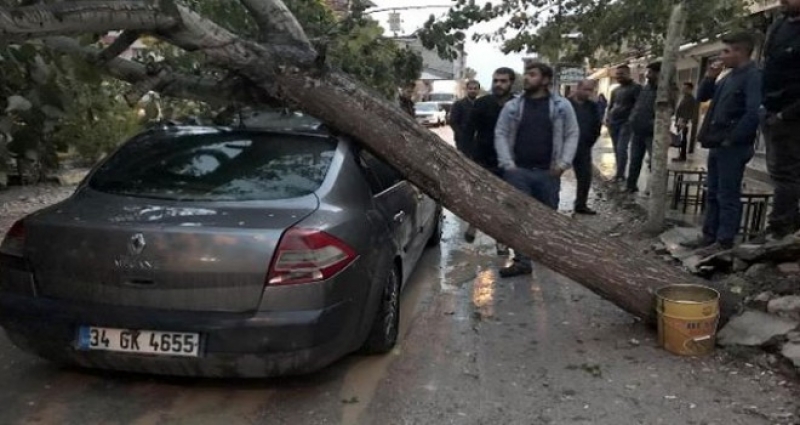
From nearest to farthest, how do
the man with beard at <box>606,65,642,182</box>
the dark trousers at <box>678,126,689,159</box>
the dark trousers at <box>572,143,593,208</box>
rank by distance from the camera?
the dark trousers at <box>572,143,593,208</box>, the man with beard at <box>606,65,642,182</box>, the dark trousers at <box>678,126,689,159</box>

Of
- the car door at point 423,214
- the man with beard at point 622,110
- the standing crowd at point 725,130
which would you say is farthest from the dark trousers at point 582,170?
the car door at point 423,214

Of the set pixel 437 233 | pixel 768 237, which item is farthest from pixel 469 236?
pixel 768 237

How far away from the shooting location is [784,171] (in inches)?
213

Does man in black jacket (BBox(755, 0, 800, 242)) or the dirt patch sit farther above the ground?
man in black jacket (BBox(755, 0, 800, 242))

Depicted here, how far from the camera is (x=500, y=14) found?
27.3ft

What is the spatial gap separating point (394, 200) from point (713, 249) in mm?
3009

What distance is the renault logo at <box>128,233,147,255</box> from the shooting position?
338cm

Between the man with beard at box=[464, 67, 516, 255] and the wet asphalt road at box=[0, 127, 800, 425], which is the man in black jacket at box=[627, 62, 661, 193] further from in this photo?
the wet asphalt road at box=[0, 127, 800, 425]

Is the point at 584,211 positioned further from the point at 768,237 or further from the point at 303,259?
the point at 303,259

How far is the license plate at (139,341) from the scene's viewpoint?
3369mm

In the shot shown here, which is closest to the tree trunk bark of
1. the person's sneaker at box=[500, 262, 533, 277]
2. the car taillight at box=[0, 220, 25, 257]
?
the person's sneaker at box=[500, 262, 533, 277]

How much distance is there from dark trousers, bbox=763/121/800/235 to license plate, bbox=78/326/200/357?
14.4 ft

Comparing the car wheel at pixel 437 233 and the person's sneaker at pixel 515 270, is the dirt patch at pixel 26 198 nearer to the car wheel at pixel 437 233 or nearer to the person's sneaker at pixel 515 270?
the car wheel at pixel 437 233

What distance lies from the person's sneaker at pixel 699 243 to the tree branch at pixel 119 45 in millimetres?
4963
